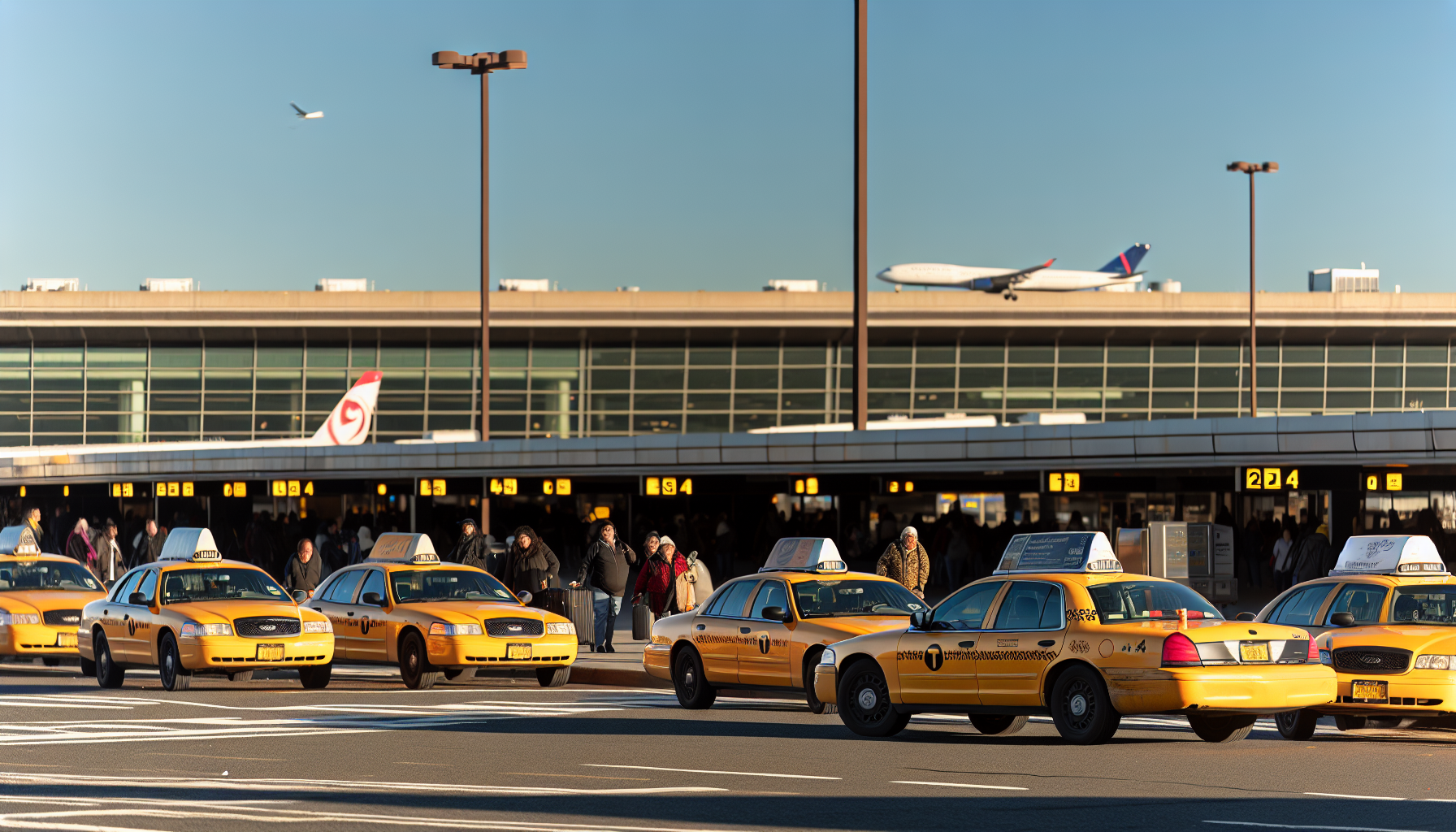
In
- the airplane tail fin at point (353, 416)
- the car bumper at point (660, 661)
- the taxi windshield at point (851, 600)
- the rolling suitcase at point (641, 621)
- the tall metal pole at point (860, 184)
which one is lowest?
the rolling suitcase at point (641, 621)

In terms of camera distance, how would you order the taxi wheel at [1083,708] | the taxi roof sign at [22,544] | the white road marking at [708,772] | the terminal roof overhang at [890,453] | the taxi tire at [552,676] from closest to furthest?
1. the white road marking at [708,772]
2. the taxi wheel at [1083,708]
3. the taxi tire at [552,676]
4. the taxi roof sign at [22,544]
5. the terminal roof overhang at [890,453]

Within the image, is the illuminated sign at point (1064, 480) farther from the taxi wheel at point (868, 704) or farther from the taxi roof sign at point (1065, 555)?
the taxi wheel at point (868, 704)

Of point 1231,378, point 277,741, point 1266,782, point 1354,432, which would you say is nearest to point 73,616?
point 277,741

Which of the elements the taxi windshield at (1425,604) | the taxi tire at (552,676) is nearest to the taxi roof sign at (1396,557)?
the taxi windshield at (1425,604)

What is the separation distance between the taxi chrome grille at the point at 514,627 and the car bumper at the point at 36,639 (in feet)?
20.5

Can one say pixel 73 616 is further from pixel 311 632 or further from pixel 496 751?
pixel 496 751

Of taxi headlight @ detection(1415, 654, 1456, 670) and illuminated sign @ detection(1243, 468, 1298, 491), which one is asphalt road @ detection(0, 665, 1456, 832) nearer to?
taxi headlight @ detection(1415, 654, 1456, 670)

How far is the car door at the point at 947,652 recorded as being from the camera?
1430 centimetres

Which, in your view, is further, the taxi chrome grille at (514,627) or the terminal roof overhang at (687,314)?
the terminal roof overhang at (687,314)

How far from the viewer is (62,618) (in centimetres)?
2219

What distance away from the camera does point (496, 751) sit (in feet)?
43.9

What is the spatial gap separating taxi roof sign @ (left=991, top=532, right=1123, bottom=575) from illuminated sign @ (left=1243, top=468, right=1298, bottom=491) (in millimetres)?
19491

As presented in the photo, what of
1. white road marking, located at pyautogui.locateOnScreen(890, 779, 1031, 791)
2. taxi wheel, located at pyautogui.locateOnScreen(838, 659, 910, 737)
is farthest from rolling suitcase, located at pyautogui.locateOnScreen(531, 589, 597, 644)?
white road marking, located at pyautogui.locateOnScreen(890, 779, 1031, 791)

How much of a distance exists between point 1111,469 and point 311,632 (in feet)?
69.3
